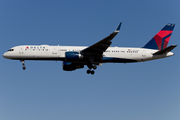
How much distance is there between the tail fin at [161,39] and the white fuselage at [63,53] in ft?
6.34

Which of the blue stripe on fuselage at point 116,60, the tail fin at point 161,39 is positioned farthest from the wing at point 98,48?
the tail fin at point 161,39

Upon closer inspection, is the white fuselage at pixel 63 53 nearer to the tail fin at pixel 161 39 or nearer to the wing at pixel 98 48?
the wing at pixel 98 48

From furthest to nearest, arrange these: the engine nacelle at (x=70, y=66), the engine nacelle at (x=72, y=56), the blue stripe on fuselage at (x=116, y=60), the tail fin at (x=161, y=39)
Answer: the engine nacelle at (x=70, y=66), the tail fin at (x=161, y=39), the blue stripe on fuselage at (x=116, y=60), the engine nacelle at (x=72, y=56)

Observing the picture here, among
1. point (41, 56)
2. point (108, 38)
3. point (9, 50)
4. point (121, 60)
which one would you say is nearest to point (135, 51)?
point (121, 60)

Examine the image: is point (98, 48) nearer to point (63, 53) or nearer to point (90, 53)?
point (90, 53)

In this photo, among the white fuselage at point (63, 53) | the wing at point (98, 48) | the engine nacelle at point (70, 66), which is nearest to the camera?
the wing at point (98, 48)

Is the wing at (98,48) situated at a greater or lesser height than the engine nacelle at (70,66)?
greater

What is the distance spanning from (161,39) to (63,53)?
17597 mm

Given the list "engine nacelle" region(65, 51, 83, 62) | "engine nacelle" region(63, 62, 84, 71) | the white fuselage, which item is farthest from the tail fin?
"engine nacelle" region(65, 51, 83, 62)

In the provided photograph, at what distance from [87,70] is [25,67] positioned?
10.4 metres

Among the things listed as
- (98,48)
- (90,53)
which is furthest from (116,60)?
(90,53)

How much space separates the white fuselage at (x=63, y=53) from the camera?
4609 cm

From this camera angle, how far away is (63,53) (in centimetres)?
4634

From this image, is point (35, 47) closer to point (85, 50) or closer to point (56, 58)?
point (56, 58)
